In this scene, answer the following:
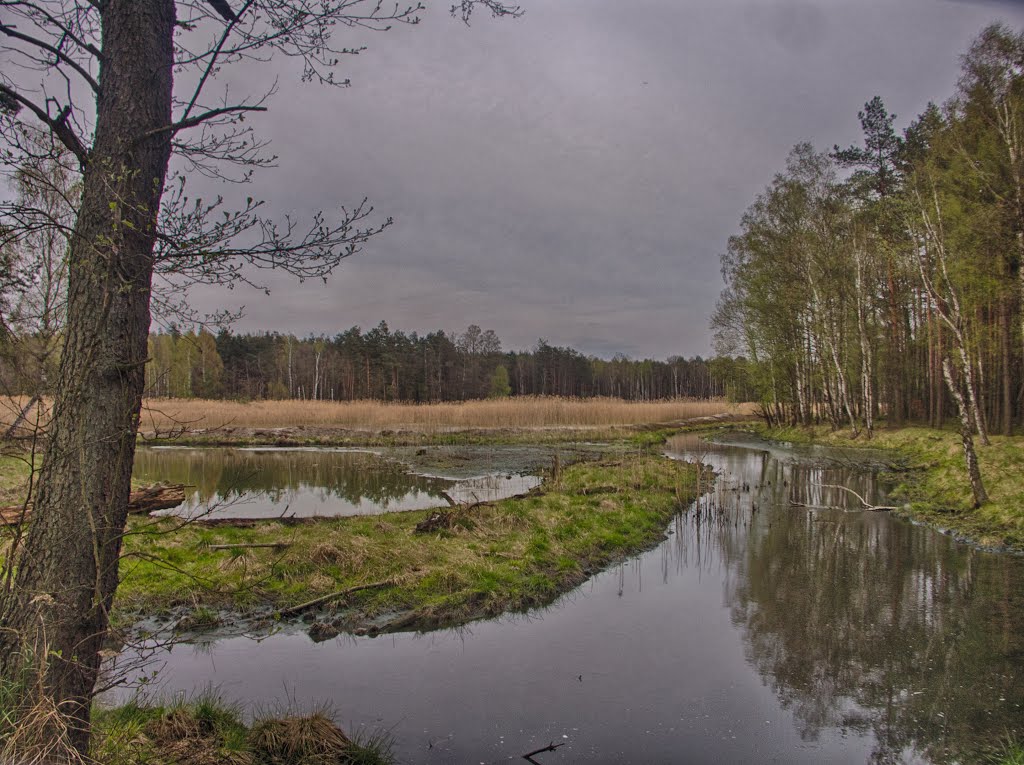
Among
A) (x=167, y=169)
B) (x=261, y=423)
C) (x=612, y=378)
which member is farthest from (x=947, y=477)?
(x=612, y=378)

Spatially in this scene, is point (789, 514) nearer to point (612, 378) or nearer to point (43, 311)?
point (43, 311)

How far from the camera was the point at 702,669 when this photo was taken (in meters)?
5.95

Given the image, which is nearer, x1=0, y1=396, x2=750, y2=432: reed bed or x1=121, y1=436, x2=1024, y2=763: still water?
x1=121, y1=436, x2=1024, y2=763: still water

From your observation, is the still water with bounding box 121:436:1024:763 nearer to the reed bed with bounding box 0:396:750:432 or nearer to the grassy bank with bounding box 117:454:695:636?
the grassy bank with bounding box 117:454:695:636

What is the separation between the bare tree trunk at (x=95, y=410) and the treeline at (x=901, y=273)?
13.3m

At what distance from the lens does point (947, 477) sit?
1422cm

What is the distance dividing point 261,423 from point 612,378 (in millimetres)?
77925

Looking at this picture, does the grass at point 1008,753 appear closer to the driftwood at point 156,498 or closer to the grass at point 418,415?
the driftwood at point 156,498

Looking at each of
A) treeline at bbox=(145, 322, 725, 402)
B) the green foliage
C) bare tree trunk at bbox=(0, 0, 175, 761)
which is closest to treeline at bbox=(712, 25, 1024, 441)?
bare tree trunk at bbox=(0, 0, 175, 761)

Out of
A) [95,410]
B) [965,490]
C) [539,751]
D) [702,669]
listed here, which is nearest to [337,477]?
[702,669]

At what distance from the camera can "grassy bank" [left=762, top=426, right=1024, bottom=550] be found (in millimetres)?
10523

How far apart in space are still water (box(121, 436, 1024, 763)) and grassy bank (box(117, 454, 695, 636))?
1.52 feet

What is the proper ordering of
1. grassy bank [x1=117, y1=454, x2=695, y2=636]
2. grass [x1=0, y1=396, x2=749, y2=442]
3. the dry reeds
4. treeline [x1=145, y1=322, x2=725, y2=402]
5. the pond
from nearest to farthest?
the dry reeds
grassy bank [x1=117, y1=454, x2=695, y2=636]
the pond
grass [x1=0, y1=396, x2=749, y2=442]
treeline [x1=145, y1=322, x2=725, y2=402]

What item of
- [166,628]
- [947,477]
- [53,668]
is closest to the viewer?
[53,668]
